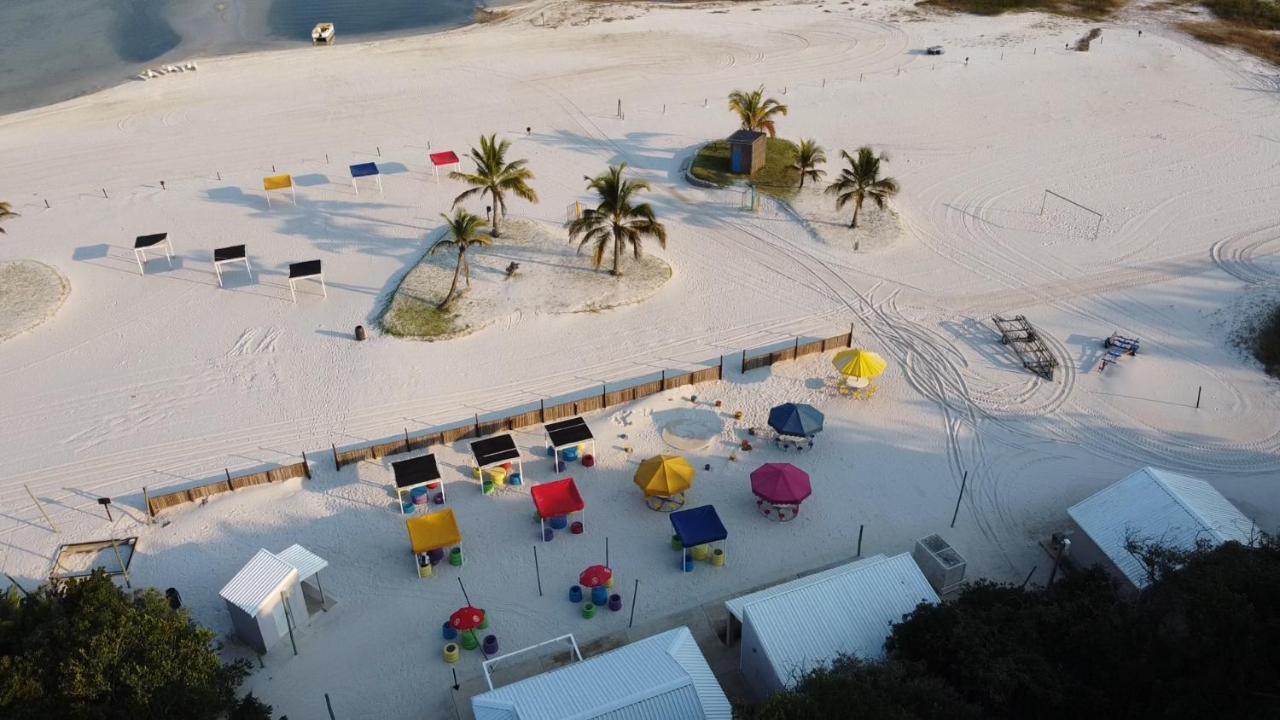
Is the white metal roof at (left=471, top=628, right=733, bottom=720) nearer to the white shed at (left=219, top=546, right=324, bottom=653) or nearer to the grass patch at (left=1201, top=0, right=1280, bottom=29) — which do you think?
the white shed at (left=219, top=546, right=324, bottom=653)

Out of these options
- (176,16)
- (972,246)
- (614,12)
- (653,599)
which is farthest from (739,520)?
(176,16)

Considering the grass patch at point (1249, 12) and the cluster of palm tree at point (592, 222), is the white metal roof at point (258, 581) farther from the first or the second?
the grass patch at point (1249, 12)

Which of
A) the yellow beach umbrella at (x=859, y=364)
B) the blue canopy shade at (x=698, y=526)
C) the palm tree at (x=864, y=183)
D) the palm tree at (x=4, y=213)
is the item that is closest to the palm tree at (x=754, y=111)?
the palm tree at (x=864, y=183)

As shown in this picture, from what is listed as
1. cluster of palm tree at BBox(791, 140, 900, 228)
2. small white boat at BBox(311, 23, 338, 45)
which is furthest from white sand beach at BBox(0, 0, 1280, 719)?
small white boat at BBox(311, 23, 338, 45)

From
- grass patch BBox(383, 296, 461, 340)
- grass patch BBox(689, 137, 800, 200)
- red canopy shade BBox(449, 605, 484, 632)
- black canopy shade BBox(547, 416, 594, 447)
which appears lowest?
red canopy shade BBox(449, 605, 484, 632)

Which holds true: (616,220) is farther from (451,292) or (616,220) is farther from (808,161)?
(808,161)

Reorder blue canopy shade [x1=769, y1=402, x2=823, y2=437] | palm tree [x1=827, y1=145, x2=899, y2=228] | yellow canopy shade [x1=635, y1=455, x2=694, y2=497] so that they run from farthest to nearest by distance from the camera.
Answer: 1. palm tree [x1=827, y1=145, x2=899, y2=228]
2. blue canopy shade [x1=769, y1=402, x2=823, y2=437]
3. yellow canopy shade [x1=635, y1=455, x2=694, y2=497]
